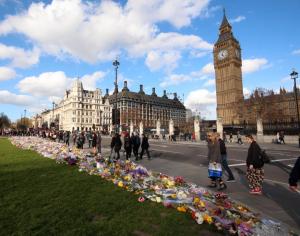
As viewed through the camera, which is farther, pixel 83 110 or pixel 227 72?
pixel 83 110

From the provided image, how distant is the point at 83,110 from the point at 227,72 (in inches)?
2648

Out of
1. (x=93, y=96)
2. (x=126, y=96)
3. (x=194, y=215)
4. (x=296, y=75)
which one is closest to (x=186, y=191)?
(x=194, y=215)

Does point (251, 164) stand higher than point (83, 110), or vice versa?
point (83, 110)

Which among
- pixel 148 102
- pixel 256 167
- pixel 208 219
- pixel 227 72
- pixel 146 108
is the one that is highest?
pixel 227 72

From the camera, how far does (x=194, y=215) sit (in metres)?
5.80

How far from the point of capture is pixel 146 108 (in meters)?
157

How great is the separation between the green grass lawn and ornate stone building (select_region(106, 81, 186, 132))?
402 ft

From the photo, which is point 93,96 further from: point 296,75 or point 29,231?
point 29,231

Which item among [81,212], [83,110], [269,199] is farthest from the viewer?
[83,110]

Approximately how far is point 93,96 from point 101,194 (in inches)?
4899

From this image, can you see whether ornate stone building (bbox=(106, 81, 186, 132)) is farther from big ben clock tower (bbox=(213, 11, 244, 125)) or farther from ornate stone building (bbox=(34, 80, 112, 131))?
big ben clock tower (bbox=(213, 11, 244, 125))

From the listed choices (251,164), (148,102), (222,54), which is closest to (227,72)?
(222,54)

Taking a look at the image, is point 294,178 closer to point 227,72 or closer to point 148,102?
point 227,72

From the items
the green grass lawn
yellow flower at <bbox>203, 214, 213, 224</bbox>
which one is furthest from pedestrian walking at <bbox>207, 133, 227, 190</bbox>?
yellow flower at <bbox>203, 214, 213, 224</bbox>
